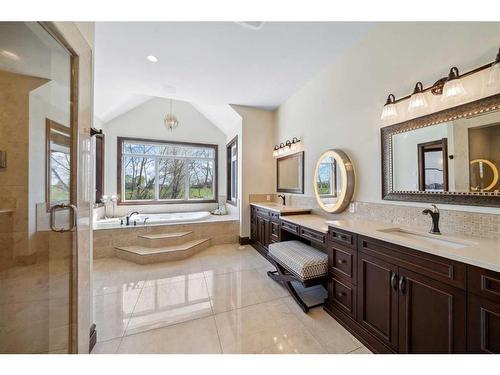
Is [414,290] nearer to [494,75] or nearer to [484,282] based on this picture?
[484,282]

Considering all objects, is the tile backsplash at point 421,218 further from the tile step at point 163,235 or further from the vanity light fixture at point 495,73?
the tile step at point 163,235

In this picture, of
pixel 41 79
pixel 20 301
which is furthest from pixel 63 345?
pixel 41 79

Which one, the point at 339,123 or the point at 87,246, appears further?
the point at 339,123

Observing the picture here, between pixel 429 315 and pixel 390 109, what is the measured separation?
1.65 meters

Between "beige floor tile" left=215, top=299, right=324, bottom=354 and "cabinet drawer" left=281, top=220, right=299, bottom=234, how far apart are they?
901 millimetres

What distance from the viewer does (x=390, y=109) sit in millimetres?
1758

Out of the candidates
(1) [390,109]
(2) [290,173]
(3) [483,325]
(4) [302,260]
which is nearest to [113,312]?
Answer: (4) [302,260]

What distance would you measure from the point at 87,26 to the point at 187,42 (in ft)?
3.36

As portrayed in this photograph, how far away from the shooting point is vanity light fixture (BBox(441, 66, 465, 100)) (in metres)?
1.31

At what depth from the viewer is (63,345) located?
130 centimetres

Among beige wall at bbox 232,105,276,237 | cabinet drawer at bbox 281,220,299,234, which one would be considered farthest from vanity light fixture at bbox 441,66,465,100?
beige wall at bbox 232,105,276,237

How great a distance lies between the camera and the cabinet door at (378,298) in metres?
1.30

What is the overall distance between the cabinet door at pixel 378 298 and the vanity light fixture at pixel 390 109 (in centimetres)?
130

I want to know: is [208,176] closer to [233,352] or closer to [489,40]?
[233,352]
